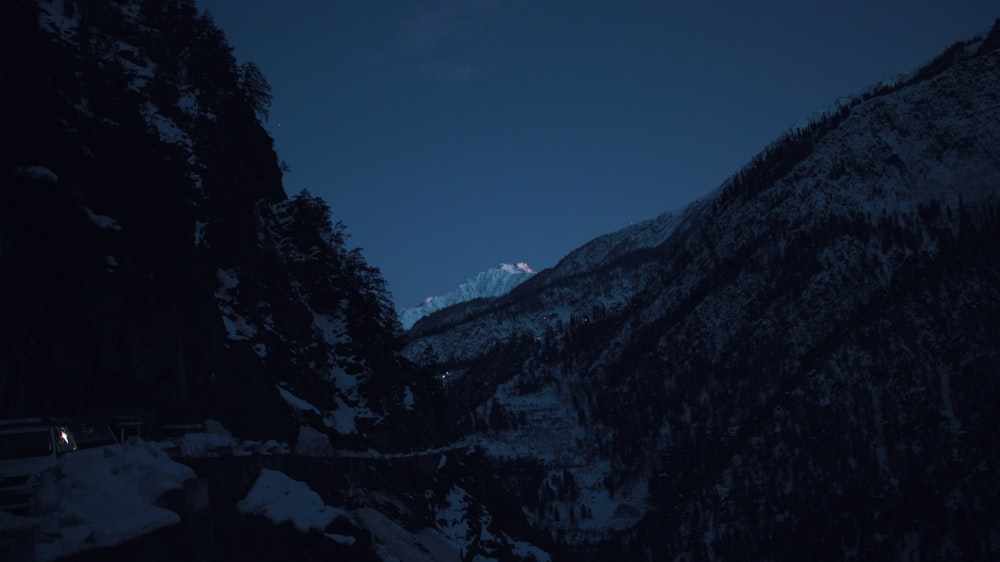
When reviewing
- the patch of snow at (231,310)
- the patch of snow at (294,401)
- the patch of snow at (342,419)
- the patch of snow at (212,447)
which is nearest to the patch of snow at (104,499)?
the patch of snow at (212,447)

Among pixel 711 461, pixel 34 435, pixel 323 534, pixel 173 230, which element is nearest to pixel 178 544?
pixel 34 435

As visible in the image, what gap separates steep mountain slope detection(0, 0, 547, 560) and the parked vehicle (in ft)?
1.99

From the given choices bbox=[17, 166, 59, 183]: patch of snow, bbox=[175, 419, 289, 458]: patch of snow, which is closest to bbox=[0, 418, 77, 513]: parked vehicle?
bbox=[175, 419, 289, 458]: patch of snow

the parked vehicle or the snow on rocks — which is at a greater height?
the parked vehicle

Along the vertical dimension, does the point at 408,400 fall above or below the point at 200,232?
below

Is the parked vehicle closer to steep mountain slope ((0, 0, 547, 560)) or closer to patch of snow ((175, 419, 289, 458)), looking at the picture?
steep mountain slope ((0, 0, 547, 560))

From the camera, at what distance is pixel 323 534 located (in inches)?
853

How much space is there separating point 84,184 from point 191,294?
6.28 meters

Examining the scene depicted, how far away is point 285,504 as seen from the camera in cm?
2094

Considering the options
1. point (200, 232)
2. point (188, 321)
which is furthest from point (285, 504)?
point (200, 232)

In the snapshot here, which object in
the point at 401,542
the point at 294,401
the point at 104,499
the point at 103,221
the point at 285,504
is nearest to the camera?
the point at 104,499

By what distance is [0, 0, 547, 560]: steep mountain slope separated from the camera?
20281 mm

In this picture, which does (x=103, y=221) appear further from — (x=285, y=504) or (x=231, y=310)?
(x=285, y=504)

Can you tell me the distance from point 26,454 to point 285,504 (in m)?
5.80
